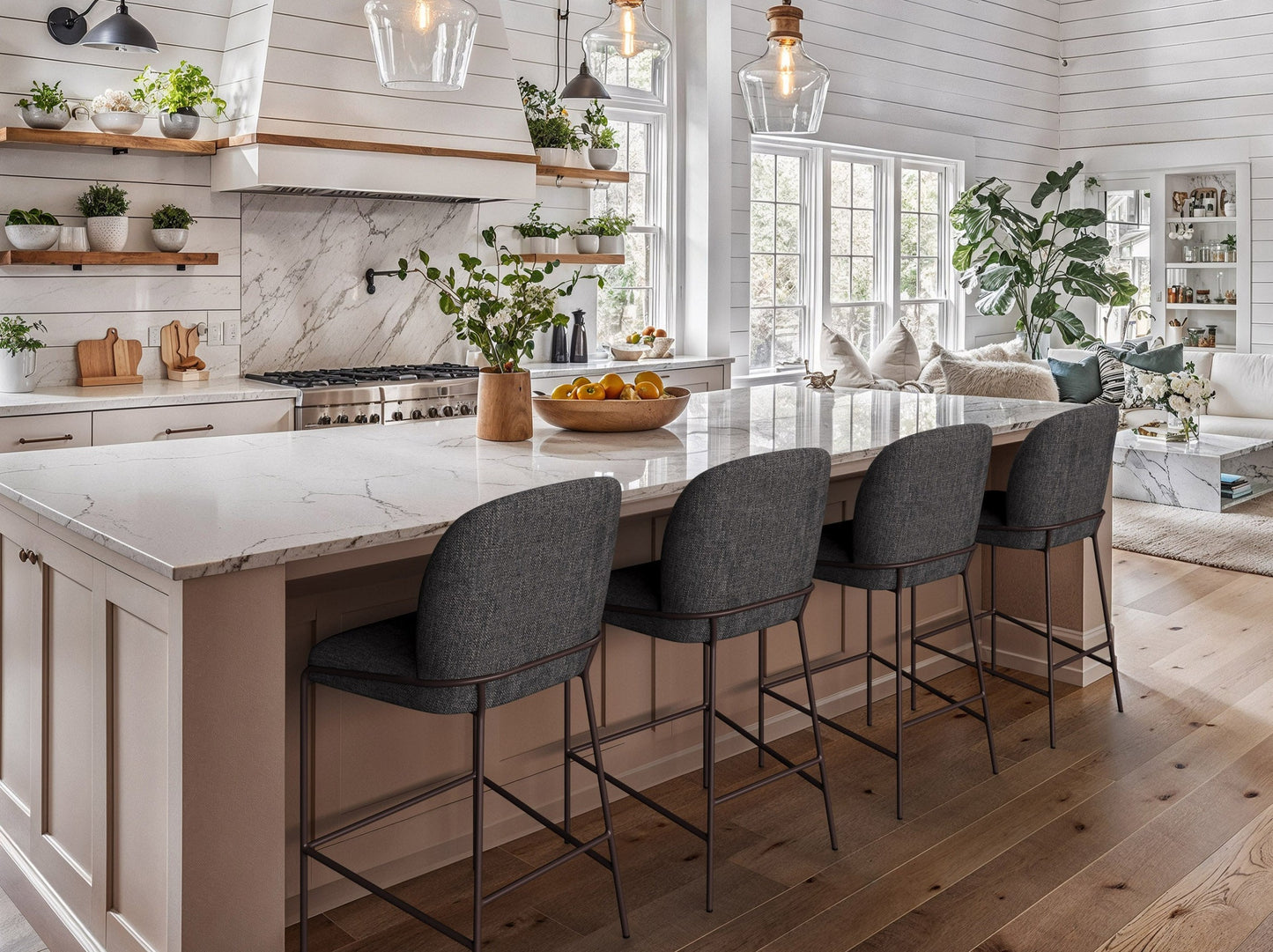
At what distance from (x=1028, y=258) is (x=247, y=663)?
8.13m

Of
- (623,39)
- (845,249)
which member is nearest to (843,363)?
(845,249)

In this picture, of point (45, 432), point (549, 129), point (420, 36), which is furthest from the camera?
point (549, 129)

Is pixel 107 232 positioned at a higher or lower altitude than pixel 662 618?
higher

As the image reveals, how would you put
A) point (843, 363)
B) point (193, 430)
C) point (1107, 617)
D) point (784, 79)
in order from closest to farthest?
point (784, 79)
point (1107, 617)
point (193, 430)
point (843, 363)

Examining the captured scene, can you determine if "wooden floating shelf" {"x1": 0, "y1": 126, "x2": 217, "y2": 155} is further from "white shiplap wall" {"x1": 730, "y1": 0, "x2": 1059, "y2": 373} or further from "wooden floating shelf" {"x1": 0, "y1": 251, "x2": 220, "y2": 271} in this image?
"white shiplap wall" {"x1": 730, "y1": 0, "x2": 1059, "y2": 373}

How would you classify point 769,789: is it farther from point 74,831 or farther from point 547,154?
point 547,154

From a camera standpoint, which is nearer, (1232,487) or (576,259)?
(576,259)

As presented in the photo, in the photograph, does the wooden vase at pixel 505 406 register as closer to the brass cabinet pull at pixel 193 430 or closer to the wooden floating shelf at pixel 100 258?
the brass cabinet pull at pixel 193 430

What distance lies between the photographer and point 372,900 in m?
2.55

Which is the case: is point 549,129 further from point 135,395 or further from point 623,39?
point 623,39

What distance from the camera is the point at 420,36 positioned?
8.61ft

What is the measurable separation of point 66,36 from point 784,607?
3843 mm

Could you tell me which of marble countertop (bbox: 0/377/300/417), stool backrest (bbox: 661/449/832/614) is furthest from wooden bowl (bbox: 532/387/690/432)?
marble countertop (bbox: 0/377/300/417)

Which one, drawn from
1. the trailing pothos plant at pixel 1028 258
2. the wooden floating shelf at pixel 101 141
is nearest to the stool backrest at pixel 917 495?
the wooden floating shelf at pixel 101 141
